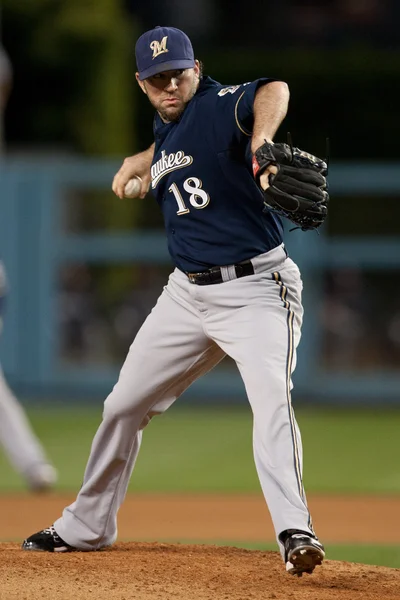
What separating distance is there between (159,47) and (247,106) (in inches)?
18.7

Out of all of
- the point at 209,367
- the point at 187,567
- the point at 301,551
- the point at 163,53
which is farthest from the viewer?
the point at 209,367

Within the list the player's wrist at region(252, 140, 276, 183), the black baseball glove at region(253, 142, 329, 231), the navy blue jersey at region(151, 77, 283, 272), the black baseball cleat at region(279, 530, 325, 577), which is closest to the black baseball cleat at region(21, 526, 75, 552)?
the black baseball cleat at region(279, 530, 325, 577)

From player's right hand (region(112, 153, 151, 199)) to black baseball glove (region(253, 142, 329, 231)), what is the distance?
96 centimetres

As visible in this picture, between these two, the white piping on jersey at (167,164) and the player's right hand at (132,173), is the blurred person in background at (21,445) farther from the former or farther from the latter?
the white piping on jersey at (167,164)

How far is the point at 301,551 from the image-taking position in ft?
15.0

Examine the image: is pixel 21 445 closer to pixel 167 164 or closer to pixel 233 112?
pixel 167 164

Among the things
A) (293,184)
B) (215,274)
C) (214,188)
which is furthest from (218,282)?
(293,184)

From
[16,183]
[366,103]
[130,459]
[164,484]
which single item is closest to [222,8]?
[366,103]

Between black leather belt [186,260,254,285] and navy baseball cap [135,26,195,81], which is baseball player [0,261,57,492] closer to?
black leather belt [186,260,254,285]

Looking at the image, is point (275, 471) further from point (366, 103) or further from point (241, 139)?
point (366, 103)

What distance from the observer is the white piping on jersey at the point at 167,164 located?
5.10 m

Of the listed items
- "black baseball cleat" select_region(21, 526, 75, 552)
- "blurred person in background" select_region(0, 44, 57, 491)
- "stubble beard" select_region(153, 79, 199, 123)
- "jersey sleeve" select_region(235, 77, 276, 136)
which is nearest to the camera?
"jersey sleeve" select_region(235, 77, 276, 136)

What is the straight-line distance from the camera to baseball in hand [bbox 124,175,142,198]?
5.51 metres

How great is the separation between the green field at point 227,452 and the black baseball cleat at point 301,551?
1302 mm
